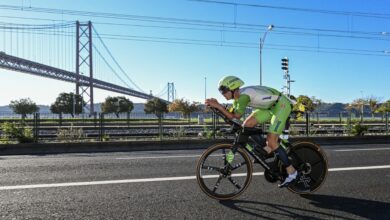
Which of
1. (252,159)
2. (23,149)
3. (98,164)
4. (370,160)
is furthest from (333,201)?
(23,149)

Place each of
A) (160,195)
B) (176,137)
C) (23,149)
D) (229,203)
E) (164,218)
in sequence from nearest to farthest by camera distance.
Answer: (164,218) → (229,203) → (160,195) → (23,149) → (176,137)

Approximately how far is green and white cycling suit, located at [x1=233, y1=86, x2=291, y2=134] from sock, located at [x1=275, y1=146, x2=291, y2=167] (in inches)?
9.1

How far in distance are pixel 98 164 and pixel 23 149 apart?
6.59m

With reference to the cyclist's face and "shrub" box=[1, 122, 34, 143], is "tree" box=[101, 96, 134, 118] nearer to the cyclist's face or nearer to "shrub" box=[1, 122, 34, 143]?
"shrub" box=[1, 122, 34, 143]

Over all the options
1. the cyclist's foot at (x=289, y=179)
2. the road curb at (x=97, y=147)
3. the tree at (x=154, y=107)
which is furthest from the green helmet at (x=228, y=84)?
the tree at (x=154, y=107)

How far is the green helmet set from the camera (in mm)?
5207

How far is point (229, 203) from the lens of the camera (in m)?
5.27

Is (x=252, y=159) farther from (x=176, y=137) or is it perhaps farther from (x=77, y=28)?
(x=77, y=28)

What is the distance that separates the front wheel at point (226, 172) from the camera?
546 centimetres

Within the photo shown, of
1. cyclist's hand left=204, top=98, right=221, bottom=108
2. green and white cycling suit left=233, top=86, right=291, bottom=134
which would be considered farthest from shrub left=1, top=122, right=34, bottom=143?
green and white cycling suit left=233, top=86, right=291, bottom=134

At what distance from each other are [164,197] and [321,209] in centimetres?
196

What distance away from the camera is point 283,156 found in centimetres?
537

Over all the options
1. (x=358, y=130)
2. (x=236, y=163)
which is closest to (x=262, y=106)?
(x=236, y=163)

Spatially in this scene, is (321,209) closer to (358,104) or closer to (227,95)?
(227,95)
